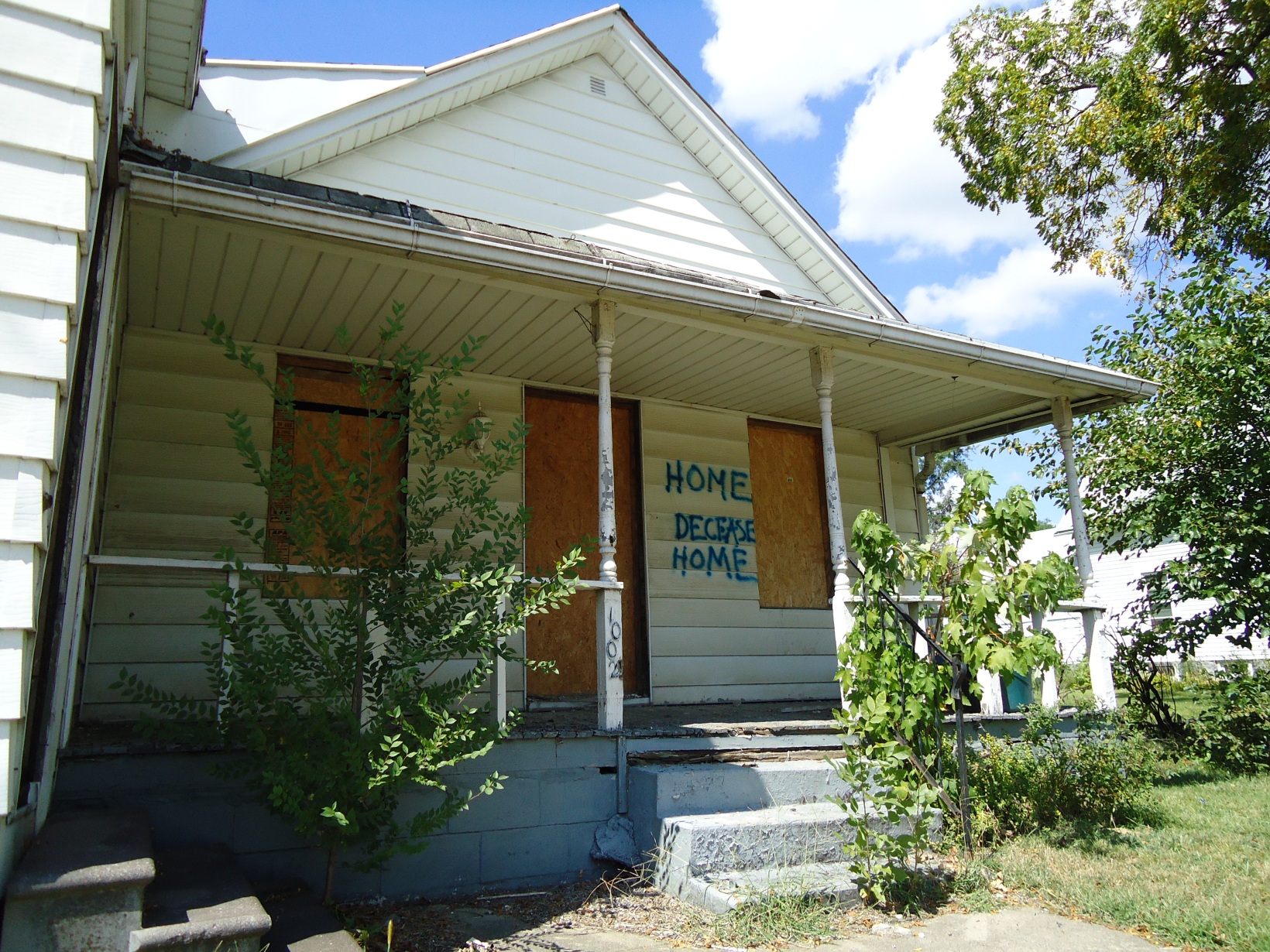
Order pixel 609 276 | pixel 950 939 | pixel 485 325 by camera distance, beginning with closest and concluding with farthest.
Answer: pixel 950 939 < pixel 609 276 < pixel 485 325

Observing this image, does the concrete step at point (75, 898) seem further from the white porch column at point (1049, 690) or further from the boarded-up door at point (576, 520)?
the white porch column at point (1049, 690)

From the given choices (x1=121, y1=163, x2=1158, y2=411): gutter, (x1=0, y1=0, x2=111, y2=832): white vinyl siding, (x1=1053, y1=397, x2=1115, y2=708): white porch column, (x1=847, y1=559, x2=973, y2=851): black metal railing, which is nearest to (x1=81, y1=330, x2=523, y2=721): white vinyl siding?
(x1=121, y1=163, x2=1158, y2=411): gutter

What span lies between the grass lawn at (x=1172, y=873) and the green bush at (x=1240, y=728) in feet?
4.60

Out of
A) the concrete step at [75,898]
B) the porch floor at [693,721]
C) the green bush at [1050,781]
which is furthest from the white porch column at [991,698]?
the concrete step at [75,898]

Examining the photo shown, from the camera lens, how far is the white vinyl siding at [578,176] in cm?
660

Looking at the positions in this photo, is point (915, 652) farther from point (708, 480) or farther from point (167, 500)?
point (167, 500)

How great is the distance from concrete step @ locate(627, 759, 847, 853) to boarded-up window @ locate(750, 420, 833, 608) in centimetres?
294

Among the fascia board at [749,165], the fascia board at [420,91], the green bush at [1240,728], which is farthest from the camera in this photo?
the fascia board at [749,165]

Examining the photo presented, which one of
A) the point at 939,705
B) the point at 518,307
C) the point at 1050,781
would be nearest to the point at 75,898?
the point at 939,705

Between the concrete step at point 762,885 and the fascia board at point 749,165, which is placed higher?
the fascia board at point 749,165

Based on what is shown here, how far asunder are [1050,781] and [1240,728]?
10.2ft

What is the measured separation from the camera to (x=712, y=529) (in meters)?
7.82

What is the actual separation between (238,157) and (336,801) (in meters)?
4.31

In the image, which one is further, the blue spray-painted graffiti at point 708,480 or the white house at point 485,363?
the blue spray-painted graffiti at point 708,480
